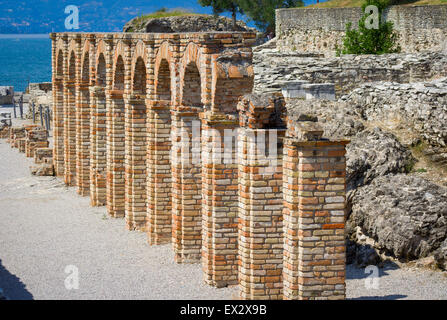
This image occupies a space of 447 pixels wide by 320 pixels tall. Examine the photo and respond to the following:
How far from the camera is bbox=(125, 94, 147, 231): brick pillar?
61.3ft

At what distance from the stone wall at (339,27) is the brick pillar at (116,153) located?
583 inches

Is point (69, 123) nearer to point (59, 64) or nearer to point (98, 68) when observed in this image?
point (59, 64)

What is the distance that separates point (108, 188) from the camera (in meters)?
20.9

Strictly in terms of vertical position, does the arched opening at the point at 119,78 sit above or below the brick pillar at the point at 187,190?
above

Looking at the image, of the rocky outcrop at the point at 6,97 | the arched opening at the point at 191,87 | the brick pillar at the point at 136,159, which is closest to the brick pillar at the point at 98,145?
the brick pillar at the point at 136,159

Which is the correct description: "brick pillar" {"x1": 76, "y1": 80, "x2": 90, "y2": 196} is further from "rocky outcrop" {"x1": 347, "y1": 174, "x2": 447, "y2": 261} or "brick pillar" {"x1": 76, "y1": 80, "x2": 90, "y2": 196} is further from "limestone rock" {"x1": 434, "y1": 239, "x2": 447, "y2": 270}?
"limestone rock" {"x1": 434, "y1": 239, "x2": 447, "y2": 270}

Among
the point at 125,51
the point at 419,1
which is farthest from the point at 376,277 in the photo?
the point at 419,1

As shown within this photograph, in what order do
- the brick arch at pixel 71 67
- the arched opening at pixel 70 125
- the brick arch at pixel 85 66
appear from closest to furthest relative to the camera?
the brick arch at pixel 85 66, the arched opening at pixel 70 125, the brick arch at pixel 71 67

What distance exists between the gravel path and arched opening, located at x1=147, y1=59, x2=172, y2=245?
42 centimetres

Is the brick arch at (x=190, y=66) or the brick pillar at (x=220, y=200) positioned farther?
the brick arch at (x=190, y=66)

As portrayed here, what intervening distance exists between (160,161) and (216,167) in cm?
387

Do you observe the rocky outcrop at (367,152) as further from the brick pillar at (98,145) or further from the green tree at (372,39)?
the green tree at (372,39)

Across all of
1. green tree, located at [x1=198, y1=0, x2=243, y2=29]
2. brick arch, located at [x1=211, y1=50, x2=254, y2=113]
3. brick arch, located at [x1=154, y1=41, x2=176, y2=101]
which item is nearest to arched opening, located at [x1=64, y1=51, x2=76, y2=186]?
brick arch, located at [x1=154, y1=41, x2=176, y2=101]

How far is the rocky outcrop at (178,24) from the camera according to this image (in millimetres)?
51438
